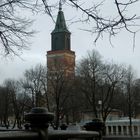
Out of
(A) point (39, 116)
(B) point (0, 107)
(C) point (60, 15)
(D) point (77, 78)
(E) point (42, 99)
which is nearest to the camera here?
(A) point (39, 116)

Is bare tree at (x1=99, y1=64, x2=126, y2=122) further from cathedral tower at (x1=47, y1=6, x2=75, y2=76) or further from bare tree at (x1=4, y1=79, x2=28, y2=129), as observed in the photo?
bare tree at (x1=4, y1=79, x2=28, y2=129)

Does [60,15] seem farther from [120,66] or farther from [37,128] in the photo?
[120,66]

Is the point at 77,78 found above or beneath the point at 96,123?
above

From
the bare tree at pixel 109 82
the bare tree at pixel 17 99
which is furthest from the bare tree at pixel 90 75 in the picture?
the bare tree at pixel 17 99

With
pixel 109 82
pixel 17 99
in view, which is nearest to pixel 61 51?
pixel 17 99

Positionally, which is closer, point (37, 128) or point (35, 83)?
point (37, 128)

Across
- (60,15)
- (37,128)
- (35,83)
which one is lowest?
(37,128)

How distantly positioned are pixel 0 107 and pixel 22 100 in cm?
856

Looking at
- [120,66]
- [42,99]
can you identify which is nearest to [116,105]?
[120,66]

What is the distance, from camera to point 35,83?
63812 mm

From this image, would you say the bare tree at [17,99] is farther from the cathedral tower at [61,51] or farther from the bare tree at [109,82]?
the bare tree at [109,82]

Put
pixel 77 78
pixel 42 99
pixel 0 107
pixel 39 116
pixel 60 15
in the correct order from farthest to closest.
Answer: pixel 0 107 → pixel 42 99 → pixel 77 78 → pixel 60 15 → pixel 39 116

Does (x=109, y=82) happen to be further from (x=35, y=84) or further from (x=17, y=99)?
(x=17, y=99)

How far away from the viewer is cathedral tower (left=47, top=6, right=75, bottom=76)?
6818 millimetres
